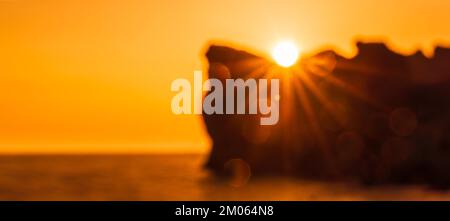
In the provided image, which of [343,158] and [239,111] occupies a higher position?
[239,111]

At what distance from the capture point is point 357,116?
38.3m

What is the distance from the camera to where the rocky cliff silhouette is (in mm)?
36625

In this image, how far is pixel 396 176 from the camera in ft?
122

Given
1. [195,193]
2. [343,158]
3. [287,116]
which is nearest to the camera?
[343,158]

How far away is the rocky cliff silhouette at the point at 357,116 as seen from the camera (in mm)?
36625

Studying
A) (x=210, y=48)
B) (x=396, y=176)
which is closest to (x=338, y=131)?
(x=396, y=176)

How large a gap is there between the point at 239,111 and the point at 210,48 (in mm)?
5332

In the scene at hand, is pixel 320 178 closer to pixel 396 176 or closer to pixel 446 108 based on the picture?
pixel 396 176

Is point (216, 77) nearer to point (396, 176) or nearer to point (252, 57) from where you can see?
point (252, 57)

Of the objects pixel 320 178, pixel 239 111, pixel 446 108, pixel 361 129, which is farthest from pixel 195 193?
pixel 446 108
